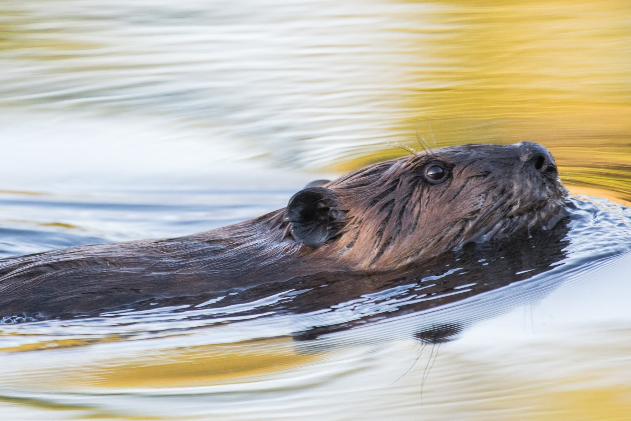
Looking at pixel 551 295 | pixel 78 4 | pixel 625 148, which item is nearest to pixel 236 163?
pixel 625 148

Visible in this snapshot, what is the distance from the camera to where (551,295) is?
4.12 metres

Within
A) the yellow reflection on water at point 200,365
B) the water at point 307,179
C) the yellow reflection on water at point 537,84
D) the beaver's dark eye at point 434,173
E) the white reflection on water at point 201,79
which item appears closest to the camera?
the water at point 307,179

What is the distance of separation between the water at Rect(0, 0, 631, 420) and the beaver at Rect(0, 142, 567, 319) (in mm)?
169

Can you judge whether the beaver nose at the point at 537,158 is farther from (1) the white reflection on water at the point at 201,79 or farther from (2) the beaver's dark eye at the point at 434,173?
(1) the white reflection on water at the point at 201,79

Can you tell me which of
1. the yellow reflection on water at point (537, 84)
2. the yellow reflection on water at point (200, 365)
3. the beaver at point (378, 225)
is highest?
the yellow reflection on water at point (537, 84)

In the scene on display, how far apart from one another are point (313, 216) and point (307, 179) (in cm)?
234

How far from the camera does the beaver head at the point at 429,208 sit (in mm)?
4734

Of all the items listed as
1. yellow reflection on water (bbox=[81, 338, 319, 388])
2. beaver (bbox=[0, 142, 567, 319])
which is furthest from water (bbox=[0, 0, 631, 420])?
beaver (bbox=[0, 142, 567, 319])

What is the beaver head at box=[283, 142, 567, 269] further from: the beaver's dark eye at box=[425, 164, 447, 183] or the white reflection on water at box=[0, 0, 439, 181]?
the white reflection on water at box=[0, 0, 439, 181]

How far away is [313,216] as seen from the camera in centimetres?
480

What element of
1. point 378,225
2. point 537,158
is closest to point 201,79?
point 378,225

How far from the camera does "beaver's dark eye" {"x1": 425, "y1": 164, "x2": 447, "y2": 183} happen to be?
4785mm

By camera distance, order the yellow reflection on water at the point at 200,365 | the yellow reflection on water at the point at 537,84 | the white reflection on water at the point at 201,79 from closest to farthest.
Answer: the yellow reflection on water at the point at 200,365 → the yellow reflection on water at the point at 537,84 → the white reflection on water at the point at 201,79

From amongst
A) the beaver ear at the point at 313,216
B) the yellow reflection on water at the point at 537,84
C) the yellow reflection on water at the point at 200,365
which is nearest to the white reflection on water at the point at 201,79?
the yellow reflection on water at the point at 537,84
